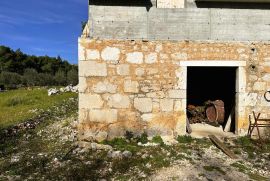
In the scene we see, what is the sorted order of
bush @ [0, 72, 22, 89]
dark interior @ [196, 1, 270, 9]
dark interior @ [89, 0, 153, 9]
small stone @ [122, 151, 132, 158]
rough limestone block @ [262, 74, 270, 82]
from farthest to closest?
bush @ [0, 72, 22, 89] → dark interior @ [196, 1, 270, 9] → rough limestone block @ [262, 74, 270, 82] → dark interior @ [89, 0, 153, 9] → small stone @ [122, 151, 132, 158]

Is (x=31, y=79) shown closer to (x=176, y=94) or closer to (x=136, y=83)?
(x=136, y=83)

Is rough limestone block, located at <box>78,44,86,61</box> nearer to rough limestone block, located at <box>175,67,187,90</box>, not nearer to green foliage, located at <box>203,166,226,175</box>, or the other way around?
rough limestone block, located at <box>175,67,187,90</box>

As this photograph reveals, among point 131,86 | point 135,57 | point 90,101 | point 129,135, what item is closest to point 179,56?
point 135,57

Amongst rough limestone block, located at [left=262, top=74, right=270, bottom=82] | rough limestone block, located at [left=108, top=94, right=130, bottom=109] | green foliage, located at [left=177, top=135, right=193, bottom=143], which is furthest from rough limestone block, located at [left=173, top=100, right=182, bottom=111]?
rough limestone block, located at [left=262, top=74, right=270, bottom=82]

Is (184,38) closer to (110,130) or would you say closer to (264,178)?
(110,130)

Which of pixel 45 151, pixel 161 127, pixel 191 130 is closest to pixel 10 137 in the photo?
pixel 45 151

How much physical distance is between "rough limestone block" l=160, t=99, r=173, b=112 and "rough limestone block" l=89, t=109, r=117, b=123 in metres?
1.26

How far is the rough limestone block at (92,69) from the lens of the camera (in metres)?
9.17

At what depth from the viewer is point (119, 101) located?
9.27m

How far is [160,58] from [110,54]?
1.33 meters

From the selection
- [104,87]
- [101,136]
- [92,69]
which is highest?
[92,69]

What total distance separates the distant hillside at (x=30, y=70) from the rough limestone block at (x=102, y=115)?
33.5 metres

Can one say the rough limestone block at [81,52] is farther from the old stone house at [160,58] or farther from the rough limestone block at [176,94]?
the rough limestone block at [176,94]

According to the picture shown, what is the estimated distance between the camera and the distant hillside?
4588 centimetres
